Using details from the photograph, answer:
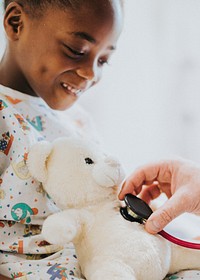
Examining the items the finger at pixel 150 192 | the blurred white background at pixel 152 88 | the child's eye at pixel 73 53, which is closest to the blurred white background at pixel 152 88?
the blurred white background at pixel 152 88

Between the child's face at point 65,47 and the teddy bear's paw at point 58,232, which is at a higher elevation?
the child's face at point 65,47

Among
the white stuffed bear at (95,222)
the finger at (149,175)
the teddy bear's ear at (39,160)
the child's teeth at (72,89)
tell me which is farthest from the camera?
the child's teeth at (72,89)

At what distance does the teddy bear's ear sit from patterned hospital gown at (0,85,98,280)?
0.05 metres

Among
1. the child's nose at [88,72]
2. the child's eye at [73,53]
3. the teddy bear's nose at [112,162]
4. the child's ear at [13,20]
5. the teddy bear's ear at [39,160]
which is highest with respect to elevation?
the child's ear at [13,20]

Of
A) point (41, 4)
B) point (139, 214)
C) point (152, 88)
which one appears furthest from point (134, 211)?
point (152, 88)

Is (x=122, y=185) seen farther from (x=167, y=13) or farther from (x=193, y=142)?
(x=167, y=13)

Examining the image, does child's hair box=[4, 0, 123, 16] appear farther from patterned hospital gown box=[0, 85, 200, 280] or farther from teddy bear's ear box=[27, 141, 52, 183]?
teddy bear's ear box=[27, 141, 52, 183]

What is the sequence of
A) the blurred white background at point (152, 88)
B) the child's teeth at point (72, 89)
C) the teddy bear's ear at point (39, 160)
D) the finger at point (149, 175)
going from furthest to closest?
the blurred white background at point (152, 88) < the child's teeth at point (72, 89) < the finger at point (149, 175) < the teddy bear's ear at point (39, 160)

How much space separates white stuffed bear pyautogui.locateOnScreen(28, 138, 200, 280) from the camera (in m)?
0.75

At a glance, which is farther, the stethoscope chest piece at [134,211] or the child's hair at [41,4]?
the child's hair at [41,4]

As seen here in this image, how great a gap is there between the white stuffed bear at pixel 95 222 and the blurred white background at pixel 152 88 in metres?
0.62

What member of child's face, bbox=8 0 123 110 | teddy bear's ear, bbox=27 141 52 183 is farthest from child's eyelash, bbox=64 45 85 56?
teddy bear's ear, bbox=27 141 52 183

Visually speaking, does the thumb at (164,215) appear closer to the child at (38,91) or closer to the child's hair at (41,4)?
the child at (38,91)

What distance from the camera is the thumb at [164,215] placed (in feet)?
2.63
